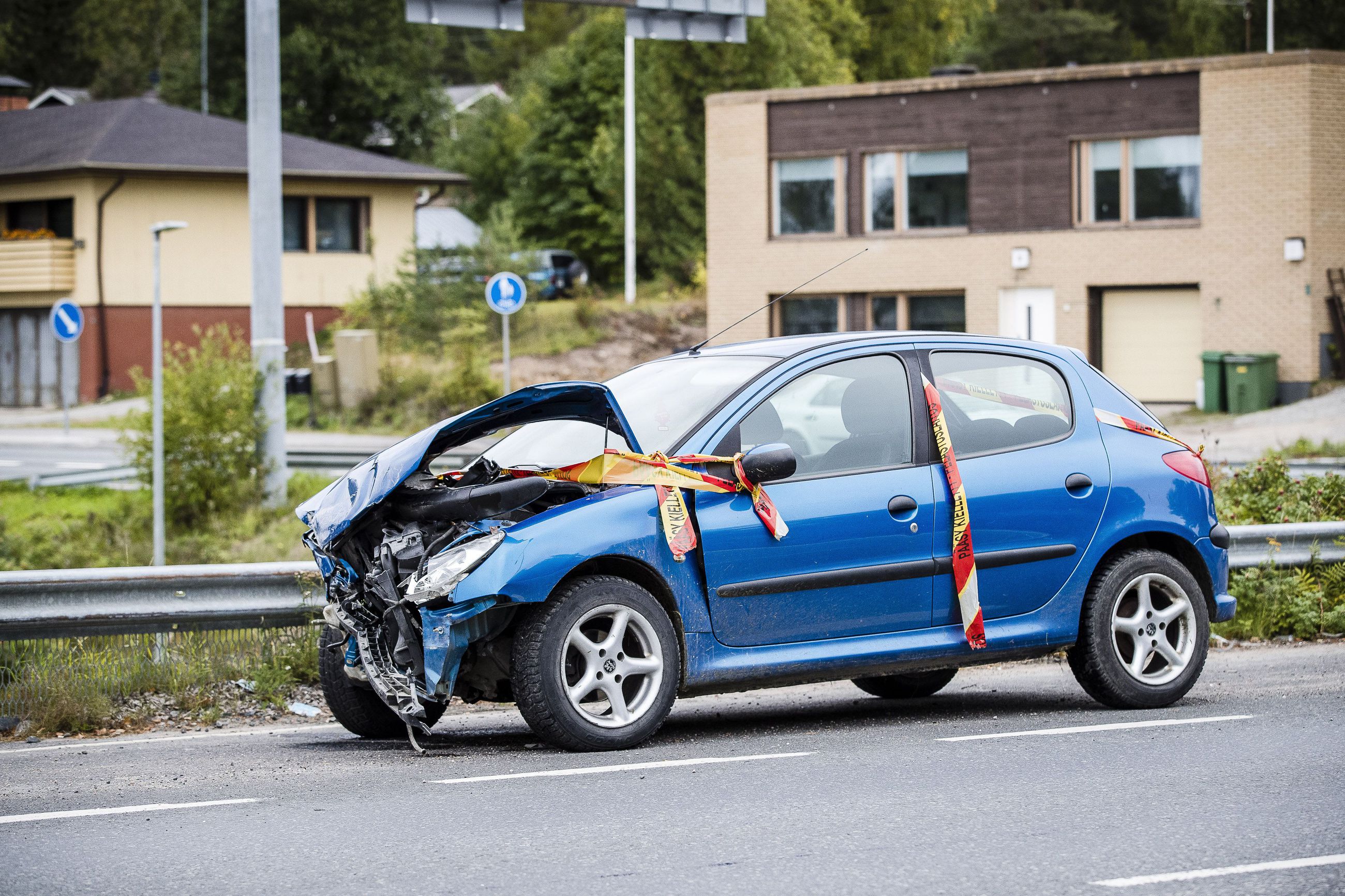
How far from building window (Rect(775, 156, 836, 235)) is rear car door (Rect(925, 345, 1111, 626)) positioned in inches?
1189

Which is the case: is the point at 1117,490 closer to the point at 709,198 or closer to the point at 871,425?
the point at 871,425

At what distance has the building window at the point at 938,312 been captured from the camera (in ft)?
119

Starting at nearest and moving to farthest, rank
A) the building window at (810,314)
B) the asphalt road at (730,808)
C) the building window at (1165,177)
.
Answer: the asphalt road at (730,808), the building window at (1165,177), the building window at (810,314)

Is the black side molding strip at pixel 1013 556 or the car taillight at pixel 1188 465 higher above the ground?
the car taillight at pixel 1188 465

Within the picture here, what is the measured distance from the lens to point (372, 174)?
4406cm

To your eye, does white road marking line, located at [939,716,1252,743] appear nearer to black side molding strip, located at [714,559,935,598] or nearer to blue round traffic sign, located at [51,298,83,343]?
black side molding strip, located at [714,559,935,598]

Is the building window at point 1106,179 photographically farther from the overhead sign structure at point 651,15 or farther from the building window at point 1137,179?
the overhead sign structure at point 651,15

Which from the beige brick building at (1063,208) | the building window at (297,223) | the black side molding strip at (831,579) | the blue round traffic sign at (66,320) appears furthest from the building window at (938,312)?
the black side molding strip at (831,579)

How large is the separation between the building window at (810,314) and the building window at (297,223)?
1396 centimetres

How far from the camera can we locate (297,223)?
44031 millimetres

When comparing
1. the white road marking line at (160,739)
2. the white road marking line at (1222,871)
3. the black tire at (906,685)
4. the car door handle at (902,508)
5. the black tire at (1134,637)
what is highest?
the car door handle at (902,508)

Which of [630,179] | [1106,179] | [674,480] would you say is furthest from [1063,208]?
[674,480]

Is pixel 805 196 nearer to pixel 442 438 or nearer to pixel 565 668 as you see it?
pixel 442 438

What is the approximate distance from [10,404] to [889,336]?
3895 cm
